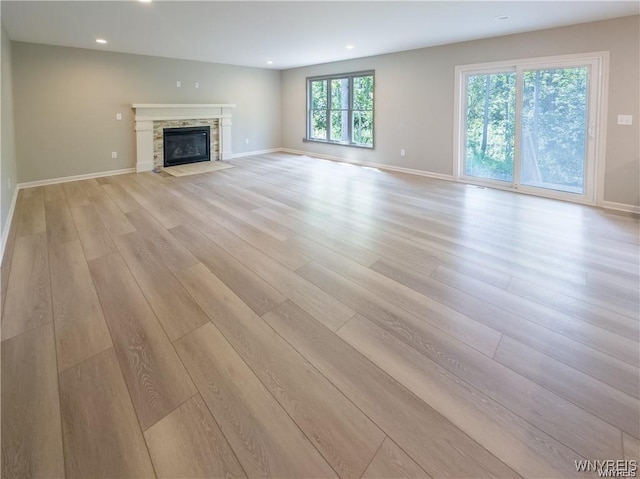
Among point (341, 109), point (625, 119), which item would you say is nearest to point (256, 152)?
point (341, 109)

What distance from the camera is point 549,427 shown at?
1.36 meters

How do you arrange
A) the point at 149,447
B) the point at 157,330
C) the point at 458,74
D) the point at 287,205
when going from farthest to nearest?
the point at 458,74
the point at 287,205
the point at 157,330
the point at 149,447

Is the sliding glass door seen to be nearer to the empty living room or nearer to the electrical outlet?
the empty living room

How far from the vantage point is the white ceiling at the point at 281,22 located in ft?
12.3

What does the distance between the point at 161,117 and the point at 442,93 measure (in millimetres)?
5652

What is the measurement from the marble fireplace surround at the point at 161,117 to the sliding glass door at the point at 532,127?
5429 mm

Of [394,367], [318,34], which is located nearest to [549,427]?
[394,367]

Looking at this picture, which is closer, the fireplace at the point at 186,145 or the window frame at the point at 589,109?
the window frame at the point at 589,109

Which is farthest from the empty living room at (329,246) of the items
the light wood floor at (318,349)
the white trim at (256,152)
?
the white trim at (256,152)

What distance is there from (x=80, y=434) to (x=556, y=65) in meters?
6.33

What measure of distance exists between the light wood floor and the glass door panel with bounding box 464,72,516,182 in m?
2.12

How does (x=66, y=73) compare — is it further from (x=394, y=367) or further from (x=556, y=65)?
(x=556, y=65)

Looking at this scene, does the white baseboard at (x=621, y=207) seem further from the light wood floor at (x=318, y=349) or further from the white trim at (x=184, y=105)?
the white trim at (x=184, y=105)

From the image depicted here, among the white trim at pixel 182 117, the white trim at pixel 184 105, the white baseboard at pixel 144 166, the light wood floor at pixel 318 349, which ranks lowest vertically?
the light wood floor at pixel 318 349
